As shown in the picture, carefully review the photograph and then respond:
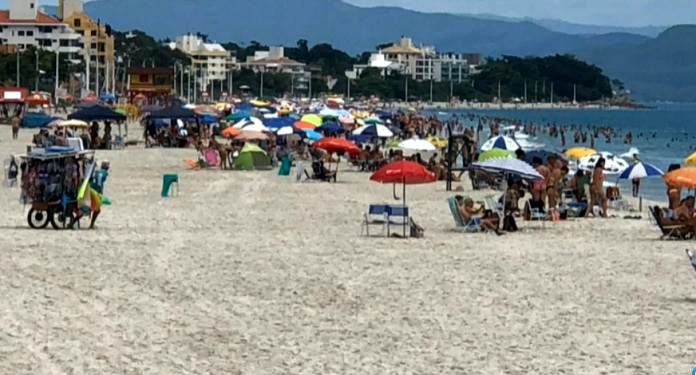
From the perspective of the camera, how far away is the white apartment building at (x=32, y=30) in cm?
11194

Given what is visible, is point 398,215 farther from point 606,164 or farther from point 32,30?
point 32,30

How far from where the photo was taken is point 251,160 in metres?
33.3

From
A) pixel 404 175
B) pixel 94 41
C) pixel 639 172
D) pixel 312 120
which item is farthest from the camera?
pixel 94 41

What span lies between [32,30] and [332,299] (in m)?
105

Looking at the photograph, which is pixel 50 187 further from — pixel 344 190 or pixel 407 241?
pixel 344 190

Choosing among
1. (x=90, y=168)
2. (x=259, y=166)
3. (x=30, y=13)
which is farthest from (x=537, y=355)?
(x=30, y=13)

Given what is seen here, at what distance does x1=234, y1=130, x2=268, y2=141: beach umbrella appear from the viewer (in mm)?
35781

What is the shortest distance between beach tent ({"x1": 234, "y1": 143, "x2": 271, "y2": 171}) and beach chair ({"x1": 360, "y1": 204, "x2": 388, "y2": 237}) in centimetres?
1367

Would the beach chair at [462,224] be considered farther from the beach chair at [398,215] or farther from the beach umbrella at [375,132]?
the beach umbrella at [375,132]

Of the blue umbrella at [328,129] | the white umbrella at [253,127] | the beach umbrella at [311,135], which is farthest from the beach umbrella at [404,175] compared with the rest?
the blue umbrella at [328,129]

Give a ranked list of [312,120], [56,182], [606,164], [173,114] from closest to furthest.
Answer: [56,182] < [606,164] < [173,114] < [312,120]

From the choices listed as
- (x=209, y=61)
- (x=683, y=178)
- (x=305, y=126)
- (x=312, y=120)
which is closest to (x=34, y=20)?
(x=209, y=61)

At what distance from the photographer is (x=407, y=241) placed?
1730 cm

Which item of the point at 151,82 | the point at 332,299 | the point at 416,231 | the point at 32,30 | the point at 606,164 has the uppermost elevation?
the point at 32,30
